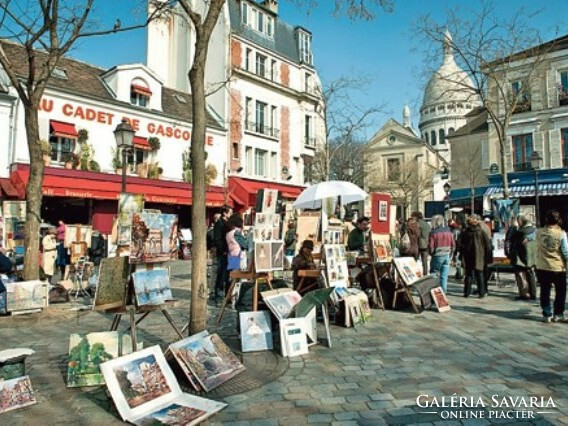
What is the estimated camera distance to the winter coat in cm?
911

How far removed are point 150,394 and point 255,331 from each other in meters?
Answer: 1.89

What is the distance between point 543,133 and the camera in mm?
25469

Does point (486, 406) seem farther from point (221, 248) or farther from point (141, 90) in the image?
point (141, 90)

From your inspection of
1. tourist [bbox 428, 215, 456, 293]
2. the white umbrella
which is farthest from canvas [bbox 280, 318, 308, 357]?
tourist [bbox 428, 215, 456, 293]

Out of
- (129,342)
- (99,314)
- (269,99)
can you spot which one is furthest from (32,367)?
(269,99)

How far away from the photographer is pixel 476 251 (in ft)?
29.9

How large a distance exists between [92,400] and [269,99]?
26097 mm

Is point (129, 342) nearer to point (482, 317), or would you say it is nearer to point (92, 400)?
point (92, 400)

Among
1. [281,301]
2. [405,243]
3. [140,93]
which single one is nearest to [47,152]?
[140,93]

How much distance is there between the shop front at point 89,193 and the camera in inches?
667

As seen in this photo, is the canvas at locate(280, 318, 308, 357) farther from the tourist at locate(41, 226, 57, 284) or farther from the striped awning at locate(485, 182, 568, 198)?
the striped awning at locate(485, 182, 568, 198)

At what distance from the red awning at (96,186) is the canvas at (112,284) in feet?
30.7

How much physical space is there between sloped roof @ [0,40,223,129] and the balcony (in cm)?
258

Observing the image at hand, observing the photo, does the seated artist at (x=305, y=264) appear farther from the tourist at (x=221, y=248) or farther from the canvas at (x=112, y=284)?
the canvas at (x=112, y=284)
